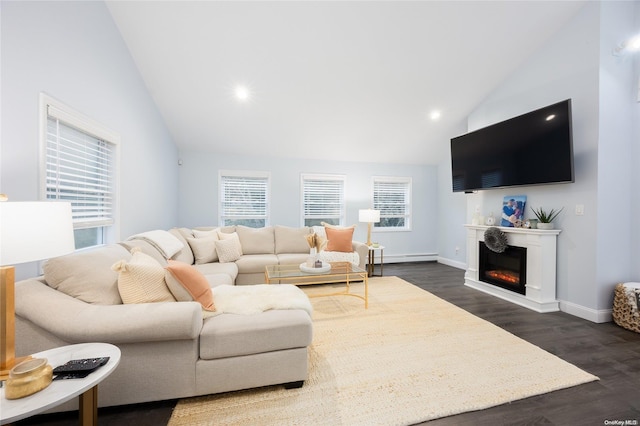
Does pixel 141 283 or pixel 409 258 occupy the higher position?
pixel 141 283

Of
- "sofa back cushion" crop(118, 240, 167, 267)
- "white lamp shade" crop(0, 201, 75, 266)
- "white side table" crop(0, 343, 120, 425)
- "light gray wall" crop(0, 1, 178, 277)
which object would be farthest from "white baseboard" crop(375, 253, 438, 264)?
"white lamp shade" crop(0, 201, 75, 266)

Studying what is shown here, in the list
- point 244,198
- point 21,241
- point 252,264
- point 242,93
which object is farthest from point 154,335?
point 244,198

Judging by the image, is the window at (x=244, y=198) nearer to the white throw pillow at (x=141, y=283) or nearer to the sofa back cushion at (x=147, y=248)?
the sofa back cushion at (x=147, y=248)

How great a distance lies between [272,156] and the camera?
5332 mm

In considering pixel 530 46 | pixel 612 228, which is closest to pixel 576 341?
pixel 612 228

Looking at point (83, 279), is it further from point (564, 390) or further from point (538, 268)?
point (538, 268)

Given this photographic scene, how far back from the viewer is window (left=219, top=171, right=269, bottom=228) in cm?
523

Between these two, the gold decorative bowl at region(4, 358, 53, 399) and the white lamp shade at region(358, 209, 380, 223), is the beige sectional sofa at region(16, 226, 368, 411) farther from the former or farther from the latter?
the white lamp shade at region(358, 209, 380, 223)

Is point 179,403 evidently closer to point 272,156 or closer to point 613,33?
point 272,156

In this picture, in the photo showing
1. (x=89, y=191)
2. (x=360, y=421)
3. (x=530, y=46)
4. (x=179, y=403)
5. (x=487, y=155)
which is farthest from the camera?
(x=487, y=155)

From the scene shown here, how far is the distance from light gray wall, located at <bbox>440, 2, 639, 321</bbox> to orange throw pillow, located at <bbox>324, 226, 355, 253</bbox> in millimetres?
2669

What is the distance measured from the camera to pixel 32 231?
1.11 m

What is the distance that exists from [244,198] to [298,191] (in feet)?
3.57

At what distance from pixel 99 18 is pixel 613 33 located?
17.2ft
